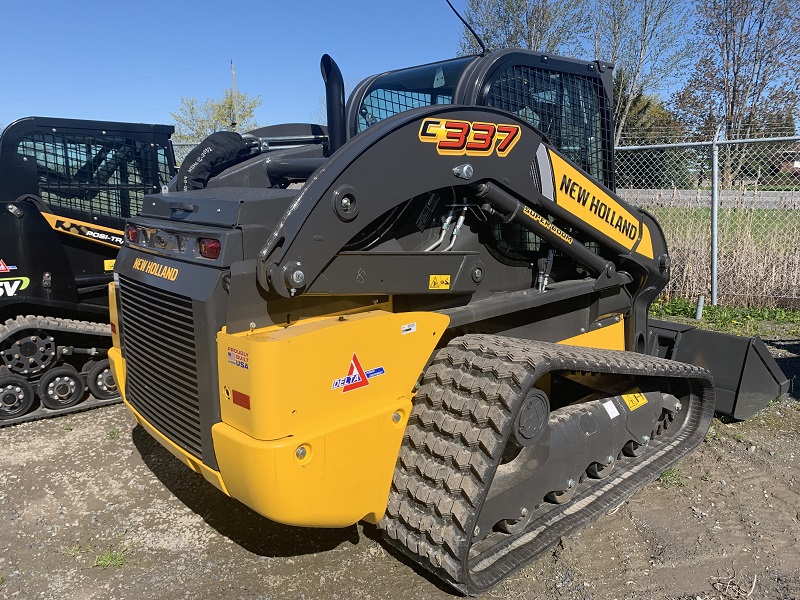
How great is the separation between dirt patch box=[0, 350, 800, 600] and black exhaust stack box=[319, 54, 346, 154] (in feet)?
6.51

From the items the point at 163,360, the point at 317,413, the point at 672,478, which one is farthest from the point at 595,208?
the point at 163,360

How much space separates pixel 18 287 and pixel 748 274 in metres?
7.88

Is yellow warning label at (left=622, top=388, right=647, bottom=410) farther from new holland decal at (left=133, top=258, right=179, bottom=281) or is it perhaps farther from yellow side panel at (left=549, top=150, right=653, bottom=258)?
new holland decal at (left=133, top=258, right=179, bottom=281)

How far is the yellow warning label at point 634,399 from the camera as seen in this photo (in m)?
3.75

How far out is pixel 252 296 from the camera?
8.01ft

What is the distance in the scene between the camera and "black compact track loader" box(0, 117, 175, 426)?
16.5 ft

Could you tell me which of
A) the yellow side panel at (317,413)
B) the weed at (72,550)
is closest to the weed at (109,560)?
the weed at (72,550)

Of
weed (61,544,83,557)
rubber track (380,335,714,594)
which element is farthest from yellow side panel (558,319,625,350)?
weed (61,544,83,557)

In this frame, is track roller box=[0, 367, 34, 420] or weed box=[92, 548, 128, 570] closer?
weed box=[92, 548, 128, 570]

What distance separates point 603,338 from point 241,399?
2.68 meters

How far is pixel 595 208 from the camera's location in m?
3.67

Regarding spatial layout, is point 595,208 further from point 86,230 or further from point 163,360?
point 86,230

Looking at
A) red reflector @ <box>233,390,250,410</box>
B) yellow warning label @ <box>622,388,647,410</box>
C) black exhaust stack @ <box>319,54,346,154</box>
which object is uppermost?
black exhaust stack @ <box>319,54,346,154</box>

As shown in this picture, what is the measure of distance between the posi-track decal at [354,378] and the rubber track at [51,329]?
11.7 feet
